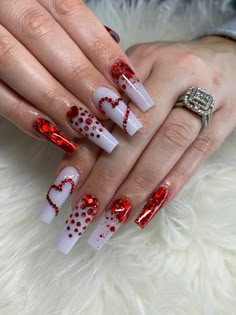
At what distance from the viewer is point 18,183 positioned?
610mm

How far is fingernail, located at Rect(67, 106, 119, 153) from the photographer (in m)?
0.52

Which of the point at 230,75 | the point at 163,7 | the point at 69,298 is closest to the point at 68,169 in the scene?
the point at 69,298

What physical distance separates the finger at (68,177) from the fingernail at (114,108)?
0.05 m

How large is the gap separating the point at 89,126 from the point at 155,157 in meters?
0.09

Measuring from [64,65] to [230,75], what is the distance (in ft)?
0.72

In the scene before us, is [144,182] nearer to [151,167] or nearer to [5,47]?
[151,167]

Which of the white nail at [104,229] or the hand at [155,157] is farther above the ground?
the hand at [155,157]

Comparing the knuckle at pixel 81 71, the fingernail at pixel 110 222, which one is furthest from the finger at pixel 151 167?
the knuckle at pixel 81 71

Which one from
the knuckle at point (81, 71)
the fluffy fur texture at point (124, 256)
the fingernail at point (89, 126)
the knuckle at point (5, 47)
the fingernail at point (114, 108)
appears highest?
the knuckle at point (81, 71)

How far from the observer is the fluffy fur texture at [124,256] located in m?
0.53

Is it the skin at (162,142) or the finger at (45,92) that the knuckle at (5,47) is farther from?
the skin at (162,142)

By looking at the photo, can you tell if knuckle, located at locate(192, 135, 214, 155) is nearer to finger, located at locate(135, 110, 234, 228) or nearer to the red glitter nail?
finger, located at locate(135, 110, 234, 228)

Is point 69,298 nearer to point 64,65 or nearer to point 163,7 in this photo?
point 64,65

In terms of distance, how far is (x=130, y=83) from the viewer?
541mm
